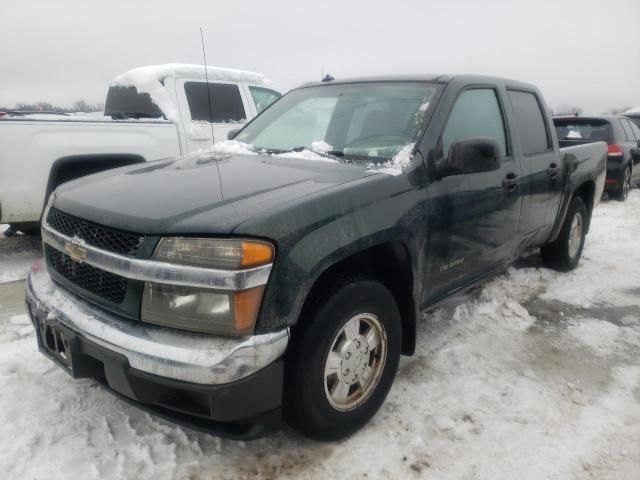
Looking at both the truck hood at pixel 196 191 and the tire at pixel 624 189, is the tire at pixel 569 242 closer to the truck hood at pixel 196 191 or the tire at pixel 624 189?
the truck hood at pixel 196 191

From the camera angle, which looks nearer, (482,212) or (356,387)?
(356,387)

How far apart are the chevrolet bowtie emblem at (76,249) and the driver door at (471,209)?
1.67 metres

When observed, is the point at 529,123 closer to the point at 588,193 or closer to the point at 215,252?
the point at 588,193

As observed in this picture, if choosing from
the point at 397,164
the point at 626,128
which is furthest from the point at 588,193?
the point at 626,128

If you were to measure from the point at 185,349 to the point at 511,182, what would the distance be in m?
2.45

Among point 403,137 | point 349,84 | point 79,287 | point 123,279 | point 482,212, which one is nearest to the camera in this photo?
point 123,279

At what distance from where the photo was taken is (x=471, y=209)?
9.78ft

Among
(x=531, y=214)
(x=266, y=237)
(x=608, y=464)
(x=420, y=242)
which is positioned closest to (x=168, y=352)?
(x=266, y=237)

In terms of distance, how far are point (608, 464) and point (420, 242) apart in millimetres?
1310

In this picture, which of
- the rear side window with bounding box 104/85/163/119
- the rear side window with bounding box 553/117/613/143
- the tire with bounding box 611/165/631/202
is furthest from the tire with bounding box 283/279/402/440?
the tire with bounding box 611/165/631/202

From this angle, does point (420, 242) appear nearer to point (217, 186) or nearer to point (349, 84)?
point (217, 186)

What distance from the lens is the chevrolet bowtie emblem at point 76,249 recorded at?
2.16 meters

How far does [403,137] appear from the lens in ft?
9.27

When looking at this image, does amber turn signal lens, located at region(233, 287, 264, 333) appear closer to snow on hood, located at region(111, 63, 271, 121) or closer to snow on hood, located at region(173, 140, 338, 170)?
snow on hood, located at region(173, 140, 338, 170)
